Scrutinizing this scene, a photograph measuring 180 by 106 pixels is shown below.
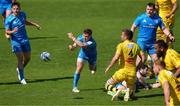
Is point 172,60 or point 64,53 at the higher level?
point 172,60

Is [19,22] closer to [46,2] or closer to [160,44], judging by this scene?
[160,44]

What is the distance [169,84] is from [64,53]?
10930 mm

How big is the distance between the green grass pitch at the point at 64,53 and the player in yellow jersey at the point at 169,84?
3378mm

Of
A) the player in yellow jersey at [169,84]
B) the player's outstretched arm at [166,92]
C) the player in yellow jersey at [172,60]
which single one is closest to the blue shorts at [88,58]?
the player in yellow jersey at [172,60]

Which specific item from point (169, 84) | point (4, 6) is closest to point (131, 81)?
point (169, 84)

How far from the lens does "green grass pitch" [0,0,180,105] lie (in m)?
16.6

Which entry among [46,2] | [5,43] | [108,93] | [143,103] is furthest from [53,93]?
[46,2]

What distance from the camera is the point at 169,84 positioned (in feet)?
40.7

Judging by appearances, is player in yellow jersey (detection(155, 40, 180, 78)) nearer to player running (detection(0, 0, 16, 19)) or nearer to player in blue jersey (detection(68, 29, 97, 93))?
player in blue jersey (detection(68, 29, 97, 93))

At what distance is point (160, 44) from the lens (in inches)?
510

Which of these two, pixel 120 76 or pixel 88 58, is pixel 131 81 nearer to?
pixel 120 76

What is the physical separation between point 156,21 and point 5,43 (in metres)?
8.45

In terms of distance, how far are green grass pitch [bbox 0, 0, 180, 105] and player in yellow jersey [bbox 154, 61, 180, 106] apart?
133 inches

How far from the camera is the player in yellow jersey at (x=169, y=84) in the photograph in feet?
39.8
